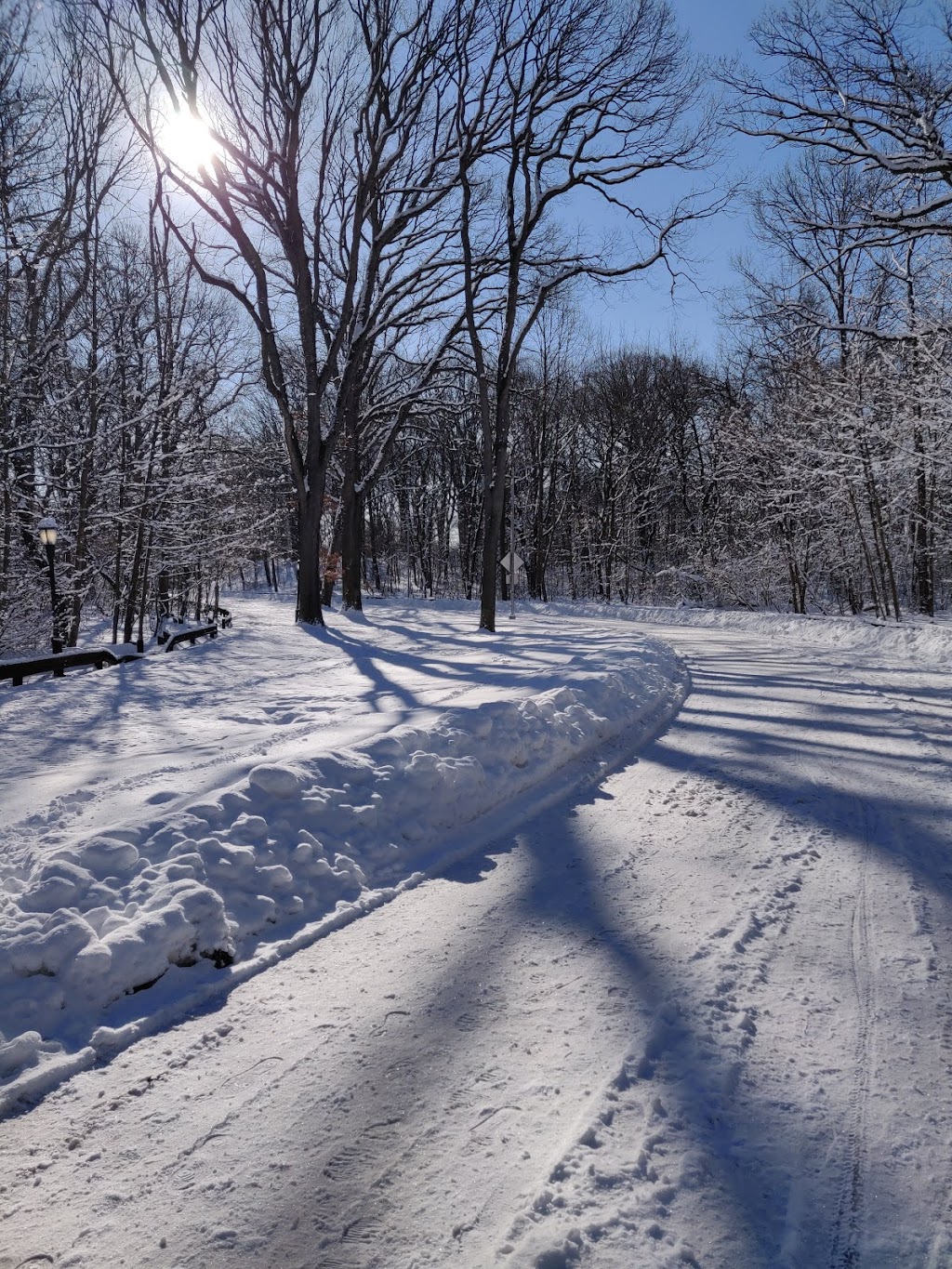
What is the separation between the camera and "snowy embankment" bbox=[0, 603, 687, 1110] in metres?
2.78

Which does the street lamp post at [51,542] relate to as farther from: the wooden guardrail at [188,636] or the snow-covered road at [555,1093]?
the snow-covered road at [555,1093]

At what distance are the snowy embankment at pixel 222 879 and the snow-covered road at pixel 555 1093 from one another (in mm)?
190

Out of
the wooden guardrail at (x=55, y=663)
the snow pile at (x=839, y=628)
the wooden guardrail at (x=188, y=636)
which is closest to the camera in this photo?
the wooden guardrail at (x=55, y=663)

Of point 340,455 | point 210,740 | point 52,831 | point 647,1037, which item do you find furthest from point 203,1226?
point 340,455

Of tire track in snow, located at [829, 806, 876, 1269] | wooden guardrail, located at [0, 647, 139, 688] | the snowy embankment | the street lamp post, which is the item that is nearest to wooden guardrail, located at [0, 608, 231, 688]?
wooden guardrail, located at [0, 647, 139, 688]

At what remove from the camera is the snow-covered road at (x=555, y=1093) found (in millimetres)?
1861

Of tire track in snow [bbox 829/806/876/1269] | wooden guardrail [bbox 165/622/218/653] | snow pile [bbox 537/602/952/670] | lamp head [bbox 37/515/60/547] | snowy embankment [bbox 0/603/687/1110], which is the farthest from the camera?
wooden guardrail [bbox 165/622/218/653]

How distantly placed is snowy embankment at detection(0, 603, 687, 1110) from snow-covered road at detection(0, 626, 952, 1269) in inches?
A: 7.5

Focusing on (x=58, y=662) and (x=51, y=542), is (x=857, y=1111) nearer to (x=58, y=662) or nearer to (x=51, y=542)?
(x=58, y=662)

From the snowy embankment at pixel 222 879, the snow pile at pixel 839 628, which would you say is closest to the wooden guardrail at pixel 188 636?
the snowy embankment at pixel 222 879

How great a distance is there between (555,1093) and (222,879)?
2.00m

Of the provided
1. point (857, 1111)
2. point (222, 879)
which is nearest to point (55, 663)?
point (222, 879)

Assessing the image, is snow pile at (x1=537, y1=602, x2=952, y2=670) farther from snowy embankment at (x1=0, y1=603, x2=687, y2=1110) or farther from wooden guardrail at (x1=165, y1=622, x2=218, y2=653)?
wooden guardrail at (x1=165, y1=622, x2=218, y2=653)

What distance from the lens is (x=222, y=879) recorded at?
3604 mm
